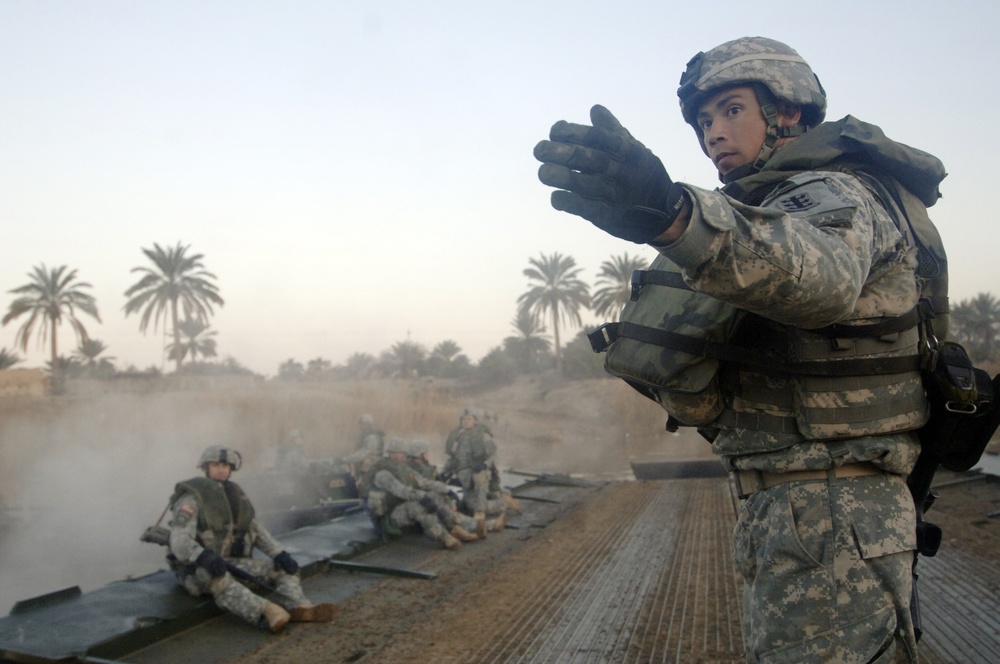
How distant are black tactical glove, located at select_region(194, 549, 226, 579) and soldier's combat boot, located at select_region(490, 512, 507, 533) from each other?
560cm

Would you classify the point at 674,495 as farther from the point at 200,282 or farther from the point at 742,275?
the point at 200,282

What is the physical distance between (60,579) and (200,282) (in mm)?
28290

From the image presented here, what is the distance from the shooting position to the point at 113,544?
1211 centimetres

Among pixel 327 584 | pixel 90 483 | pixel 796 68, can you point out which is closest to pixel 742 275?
pixel 796 68

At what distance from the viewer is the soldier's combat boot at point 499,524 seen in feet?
38.9

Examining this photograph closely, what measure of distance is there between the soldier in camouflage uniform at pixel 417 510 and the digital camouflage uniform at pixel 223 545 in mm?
2987

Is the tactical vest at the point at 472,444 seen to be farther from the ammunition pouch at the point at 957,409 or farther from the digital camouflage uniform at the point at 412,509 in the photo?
the ammunition pouch at the point at 957,409

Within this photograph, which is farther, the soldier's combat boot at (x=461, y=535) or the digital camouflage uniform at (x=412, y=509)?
the soldier's combat boot at (x=461, y=535)

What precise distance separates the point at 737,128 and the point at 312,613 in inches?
230

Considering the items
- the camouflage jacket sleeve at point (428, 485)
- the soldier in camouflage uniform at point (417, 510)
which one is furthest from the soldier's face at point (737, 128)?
the camouflage jacket sleeve at point (428, 485)

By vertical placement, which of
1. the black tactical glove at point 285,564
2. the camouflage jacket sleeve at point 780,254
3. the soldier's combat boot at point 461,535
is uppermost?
the camouflage jacket sleeve at point 780,254

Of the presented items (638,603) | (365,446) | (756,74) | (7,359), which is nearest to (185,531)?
(638,603)

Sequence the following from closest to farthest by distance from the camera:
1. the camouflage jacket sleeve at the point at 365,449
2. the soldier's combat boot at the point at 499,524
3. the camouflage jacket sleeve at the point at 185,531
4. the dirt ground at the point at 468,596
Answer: the dirt ground at the point at 468,596, the camouflage jacket sleeve at the point at 185,531, the soldier's combat boot at the point at 499,524, the camouflage jacket sleeve at the point at 365,449

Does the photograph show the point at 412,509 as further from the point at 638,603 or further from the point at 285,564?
the point at 638,603
